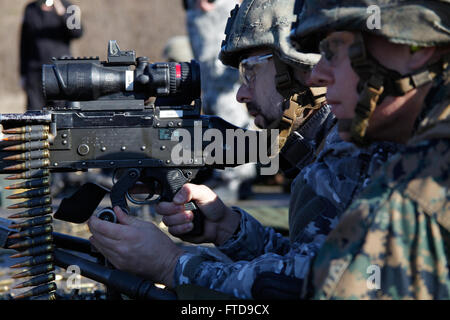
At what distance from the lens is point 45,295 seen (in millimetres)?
2891

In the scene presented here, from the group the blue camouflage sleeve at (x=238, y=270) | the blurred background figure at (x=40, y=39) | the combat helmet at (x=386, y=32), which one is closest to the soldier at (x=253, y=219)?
the blue camouflage sleeve at (x=238, y=270)

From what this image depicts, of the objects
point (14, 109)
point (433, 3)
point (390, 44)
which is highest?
point (433, 3)

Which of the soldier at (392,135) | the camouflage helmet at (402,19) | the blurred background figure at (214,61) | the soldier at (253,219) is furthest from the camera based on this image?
Answer: the blurred background figure at (214,61)

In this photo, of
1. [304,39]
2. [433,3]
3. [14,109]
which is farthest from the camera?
[14,109]

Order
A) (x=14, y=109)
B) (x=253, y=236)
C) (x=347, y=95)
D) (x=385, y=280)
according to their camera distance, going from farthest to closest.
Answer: (x=14, y=109) → (x=253, y=236) → (x=347, y=95) → (x=385, y=280)

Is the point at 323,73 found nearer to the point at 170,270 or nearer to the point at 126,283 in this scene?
the point at 170,270

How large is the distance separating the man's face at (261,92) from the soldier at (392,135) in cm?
115

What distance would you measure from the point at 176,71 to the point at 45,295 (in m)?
1.29

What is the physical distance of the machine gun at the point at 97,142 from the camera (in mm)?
3006

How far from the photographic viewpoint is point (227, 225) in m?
2.95

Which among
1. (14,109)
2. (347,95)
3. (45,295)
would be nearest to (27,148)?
(45,295)

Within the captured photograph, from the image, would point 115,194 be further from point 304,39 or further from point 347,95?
point 347,95

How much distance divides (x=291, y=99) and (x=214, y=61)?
13.3 ft

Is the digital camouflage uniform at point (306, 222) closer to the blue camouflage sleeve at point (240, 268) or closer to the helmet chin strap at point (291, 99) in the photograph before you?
the blue camouflage sleeve at point (240, 268)
